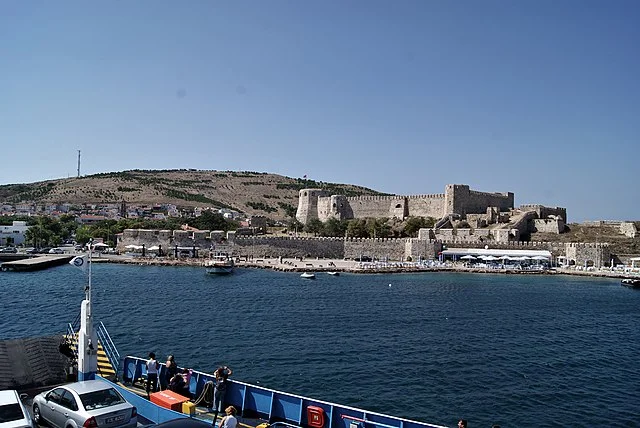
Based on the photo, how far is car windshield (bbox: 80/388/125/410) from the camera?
7045 millimetres

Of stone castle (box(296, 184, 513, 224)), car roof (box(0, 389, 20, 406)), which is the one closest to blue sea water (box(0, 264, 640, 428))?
car roof (box(0, 389, 20, 406))

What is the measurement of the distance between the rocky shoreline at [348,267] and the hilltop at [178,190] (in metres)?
57.4

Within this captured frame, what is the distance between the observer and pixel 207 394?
350 inches

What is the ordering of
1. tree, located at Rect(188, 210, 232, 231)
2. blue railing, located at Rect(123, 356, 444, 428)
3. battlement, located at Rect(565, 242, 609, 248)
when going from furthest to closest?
tree, located at Rect(188, 210, 232, 231) → battlement, located at Rect(565, 242, 609, 248) → blue railing, located at Rect(123, 356, 444, 428)

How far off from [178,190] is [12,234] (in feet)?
199

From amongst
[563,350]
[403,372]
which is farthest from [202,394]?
[563,350]

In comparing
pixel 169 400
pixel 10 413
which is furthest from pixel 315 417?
pixel 10 413

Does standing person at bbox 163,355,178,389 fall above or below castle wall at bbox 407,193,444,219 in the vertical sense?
below

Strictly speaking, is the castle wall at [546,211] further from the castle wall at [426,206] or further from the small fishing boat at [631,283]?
the small fishing boat at [631,283]

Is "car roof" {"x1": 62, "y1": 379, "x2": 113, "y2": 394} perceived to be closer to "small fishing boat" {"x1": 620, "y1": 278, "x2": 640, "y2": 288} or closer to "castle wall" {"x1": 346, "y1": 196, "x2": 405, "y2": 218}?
"small fishing boat" {"x1": 620, "y1": 278, "x2": 640, "y2": 288}

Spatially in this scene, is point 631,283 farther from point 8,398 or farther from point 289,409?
point 8,398

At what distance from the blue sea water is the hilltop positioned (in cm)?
7808

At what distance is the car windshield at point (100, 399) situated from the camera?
7045mm

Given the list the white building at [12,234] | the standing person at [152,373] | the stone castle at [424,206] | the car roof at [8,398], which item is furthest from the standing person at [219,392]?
the white building at [12,234]
